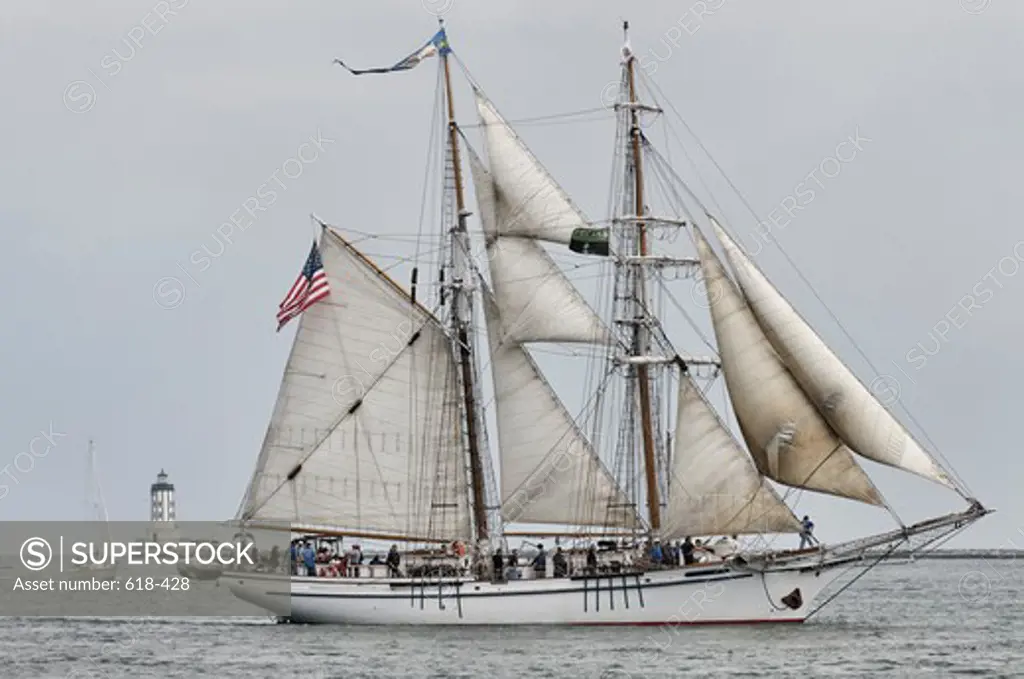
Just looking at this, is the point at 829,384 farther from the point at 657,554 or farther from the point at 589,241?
the point at 589,241

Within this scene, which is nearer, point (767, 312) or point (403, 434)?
point (767, 312)

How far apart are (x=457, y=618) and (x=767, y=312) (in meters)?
17.3

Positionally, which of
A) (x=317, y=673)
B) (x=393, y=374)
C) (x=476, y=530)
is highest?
(x=393, y=374)

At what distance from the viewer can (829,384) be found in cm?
7375

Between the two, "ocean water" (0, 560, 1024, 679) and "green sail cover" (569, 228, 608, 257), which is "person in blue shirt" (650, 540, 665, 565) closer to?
"ocean water" (0, 560, 1024, 679)

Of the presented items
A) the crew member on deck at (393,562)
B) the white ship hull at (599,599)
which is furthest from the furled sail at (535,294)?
the crew member on deck at (393,562)

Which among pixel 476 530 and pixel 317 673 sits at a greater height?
pixel 476 530

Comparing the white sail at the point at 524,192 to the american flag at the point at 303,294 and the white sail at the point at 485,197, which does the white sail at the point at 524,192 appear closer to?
the white sail at the point at 485,197

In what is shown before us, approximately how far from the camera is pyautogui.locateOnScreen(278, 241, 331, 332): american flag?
84.4 metres

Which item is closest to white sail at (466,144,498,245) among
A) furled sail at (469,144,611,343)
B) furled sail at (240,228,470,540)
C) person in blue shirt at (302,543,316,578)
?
furled sail at (469,144,611,343)

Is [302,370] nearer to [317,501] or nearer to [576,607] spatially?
[317,501]

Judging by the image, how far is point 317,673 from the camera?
67.9 m

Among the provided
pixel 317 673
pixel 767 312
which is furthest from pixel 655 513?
pixel 317 673

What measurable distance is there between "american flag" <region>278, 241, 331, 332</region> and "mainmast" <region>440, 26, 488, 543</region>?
513 centimetres
